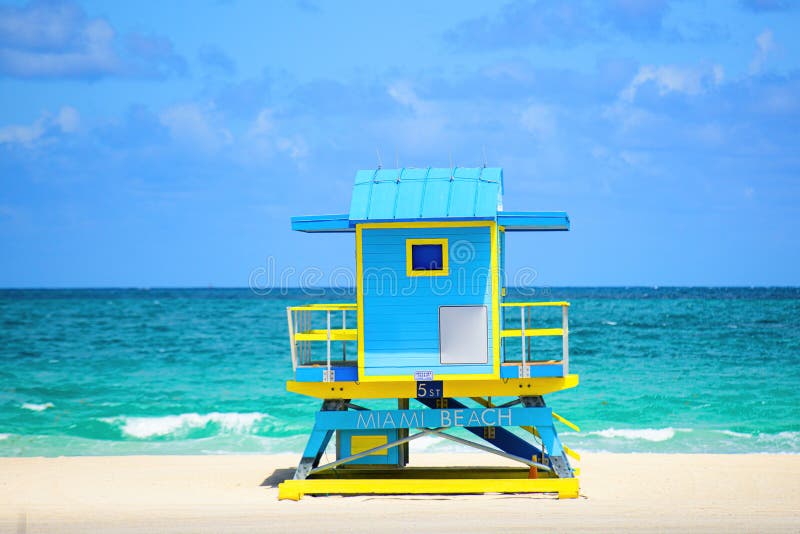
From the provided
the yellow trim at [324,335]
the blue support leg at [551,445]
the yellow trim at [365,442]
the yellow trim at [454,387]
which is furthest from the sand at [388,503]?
the yellow trim at [324,335]

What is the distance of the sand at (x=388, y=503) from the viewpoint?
12508 millimetres

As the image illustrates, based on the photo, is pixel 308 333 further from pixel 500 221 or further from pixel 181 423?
pixel 181 423

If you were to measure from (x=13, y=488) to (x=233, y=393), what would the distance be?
43.6ft

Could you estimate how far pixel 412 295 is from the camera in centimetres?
1359

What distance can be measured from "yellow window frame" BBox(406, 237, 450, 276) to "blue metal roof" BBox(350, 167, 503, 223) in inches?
12.4

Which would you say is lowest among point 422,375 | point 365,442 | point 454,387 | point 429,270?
point 365,442

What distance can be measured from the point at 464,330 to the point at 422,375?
79 centimetres

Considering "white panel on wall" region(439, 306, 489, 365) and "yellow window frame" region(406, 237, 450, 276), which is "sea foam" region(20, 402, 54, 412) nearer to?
"yellow window frame" region(406, 237, 450, 276)

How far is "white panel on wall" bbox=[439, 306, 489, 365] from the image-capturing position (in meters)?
13.5

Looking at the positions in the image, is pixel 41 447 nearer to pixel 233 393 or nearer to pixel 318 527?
pixel 233 393

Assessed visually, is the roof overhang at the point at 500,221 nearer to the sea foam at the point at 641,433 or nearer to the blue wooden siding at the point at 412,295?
the blue wooden siding at the point at 412,295

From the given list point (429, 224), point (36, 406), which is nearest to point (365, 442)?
point (429, 224)

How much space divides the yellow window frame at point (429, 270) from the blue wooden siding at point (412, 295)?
5 centimetres

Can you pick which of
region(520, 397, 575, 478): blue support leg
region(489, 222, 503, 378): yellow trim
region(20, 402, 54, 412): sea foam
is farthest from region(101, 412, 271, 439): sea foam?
region(489, 222, 503, 378): yellow trim
